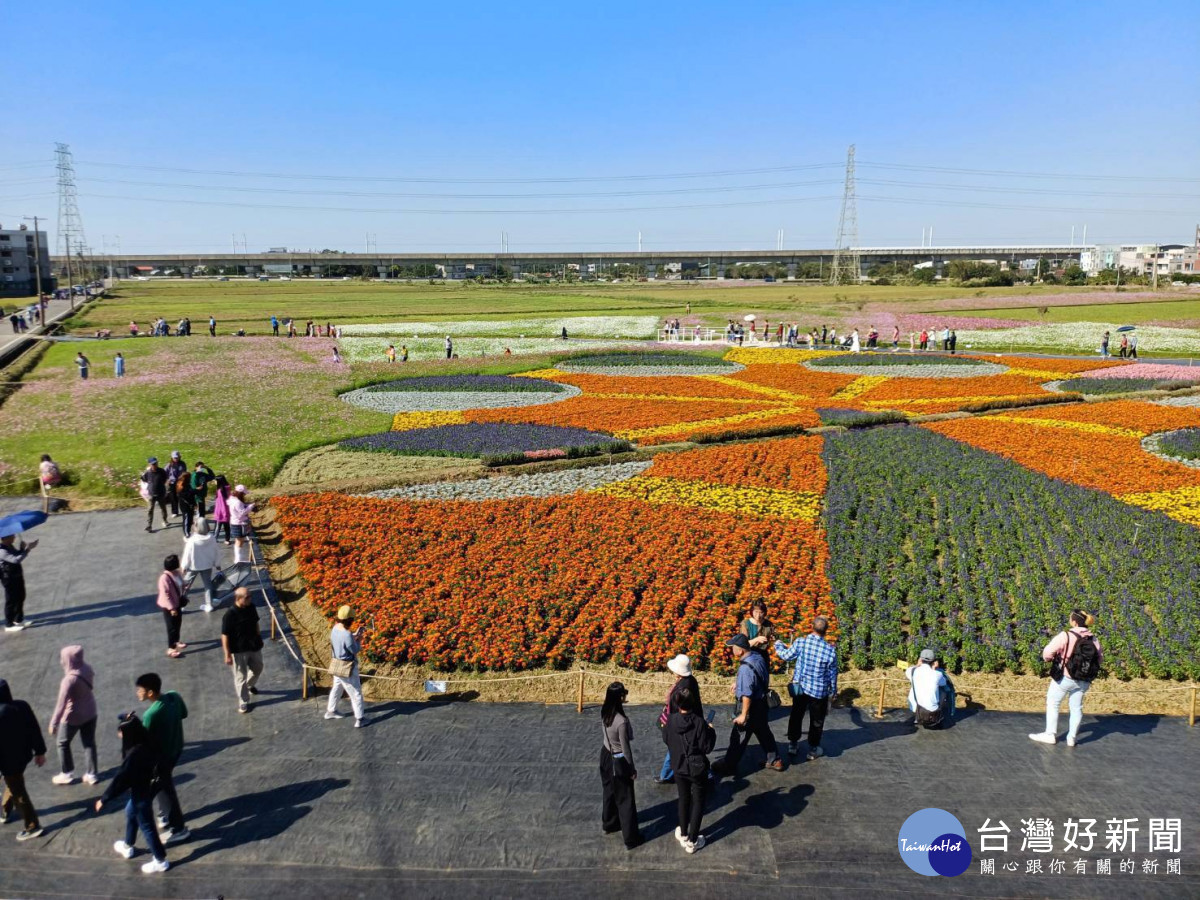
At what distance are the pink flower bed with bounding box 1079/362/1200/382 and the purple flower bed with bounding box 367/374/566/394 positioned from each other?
26.8m

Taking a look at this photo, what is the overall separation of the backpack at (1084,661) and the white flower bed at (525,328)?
54.0m

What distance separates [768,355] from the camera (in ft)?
164

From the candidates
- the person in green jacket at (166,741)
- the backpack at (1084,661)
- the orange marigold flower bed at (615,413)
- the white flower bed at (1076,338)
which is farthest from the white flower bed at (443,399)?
the white flower bed at (1076,338)

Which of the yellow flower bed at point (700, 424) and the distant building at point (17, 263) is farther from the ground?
the distant building at point (17, 263)

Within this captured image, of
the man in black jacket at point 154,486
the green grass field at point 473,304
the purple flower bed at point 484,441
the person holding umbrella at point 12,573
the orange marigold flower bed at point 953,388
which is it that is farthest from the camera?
the green grass field at point 473,304

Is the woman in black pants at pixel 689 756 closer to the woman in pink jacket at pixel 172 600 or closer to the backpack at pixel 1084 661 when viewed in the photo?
the backpack at pixel 1084 661

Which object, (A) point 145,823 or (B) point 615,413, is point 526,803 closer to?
(A) point 145,823

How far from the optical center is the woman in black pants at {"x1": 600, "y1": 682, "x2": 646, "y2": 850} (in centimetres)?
845

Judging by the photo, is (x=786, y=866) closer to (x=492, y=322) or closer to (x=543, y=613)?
(x=543, y=613)

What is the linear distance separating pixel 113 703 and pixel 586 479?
528 inches

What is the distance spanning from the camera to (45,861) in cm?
838

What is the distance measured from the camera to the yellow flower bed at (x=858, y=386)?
3656 cm

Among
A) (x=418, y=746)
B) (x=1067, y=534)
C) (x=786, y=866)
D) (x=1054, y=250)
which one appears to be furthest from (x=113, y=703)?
(x=1054, y=250)

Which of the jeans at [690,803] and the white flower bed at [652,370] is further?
the white flower bed at [652,370]
